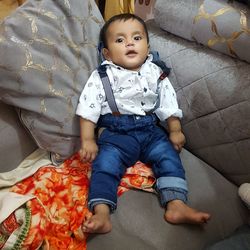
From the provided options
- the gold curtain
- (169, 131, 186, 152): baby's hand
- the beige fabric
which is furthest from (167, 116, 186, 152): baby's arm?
the gold curtain

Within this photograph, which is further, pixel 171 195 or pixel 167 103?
pixel 167 103

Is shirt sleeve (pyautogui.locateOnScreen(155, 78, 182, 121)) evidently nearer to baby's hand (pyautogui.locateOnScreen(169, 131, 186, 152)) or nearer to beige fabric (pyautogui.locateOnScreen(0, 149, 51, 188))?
baby's hand (pyautogui.locateOnScreen(169, 131, 186, 152))

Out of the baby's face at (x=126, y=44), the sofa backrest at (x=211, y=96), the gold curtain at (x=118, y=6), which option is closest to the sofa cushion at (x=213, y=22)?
the sofa backrest at (x=211, y=96)

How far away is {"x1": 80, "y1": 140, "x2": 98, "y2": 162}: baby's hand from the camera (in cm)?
111

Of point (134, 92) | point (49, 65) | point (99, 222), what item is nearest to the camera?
point (99, 222)

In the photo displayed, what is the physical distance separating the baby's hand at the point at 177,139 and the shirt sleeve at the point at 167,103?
6 cm

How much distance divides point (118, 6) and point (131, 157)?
0.69m

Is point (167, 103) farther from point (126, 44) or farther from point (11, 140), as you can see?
point (11, 140)

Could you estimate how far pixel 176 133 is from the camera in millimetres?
1206

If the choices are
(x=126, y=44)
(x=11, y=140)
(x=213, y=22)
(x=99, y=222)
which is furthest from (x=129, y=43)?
(x=99, y=222)

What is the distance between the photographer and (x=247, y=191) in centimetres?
105

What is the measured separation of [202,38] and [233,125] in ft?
1.02

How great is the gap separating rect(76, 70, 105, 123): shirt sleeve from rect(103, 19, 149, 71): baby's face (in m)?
0.11

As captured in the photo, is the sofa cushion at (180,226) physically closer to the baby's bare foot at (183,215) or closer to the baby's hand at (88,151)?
the baby's bare foot at (183,215)
